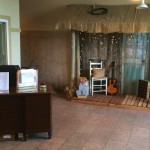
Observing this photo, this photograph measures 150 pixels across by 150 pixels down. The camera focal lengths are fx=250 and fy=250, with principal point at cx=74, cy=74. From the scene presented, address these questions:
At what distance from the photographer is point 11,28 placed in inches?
257

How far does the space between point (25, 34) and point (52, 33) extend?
3.24 feet

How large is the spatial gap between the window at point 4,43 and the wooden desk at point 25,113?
259 cm

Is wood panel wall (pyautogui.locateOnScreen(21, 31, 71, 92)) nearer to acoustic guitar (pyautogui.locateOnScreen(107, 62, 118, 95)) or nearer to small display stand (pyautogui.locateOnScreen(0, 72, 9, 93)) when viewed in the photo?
acoustic guitar (pyautogui.locateOnScreen(107, 62, 118, 95))

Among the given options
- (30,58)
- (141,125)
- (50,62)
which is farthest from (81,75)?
(141,125)

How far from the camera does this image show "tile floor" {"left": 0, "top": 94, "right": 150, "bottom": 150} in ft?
13.0

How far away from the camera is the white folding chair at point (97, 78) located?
720 cm

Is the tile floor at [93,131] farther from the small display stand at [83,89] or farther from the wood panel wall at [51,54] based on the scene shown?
the wood panel wall at [51,54]

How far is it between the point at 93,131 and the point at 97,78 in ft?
9.05

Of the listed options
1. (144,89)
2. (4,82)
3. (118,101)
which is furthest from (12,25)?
(144,89)

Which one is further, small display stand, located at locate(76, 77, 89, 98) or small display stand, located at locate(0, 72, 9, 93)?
small display stand, located at locate(76, 77, 89, 98)

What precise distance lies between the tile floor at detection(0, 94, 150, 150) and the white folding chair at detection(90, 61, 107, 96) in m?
1.12

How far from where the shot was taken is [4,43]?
6.43 m

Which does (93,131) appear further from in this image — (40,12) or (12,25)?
(40,12)

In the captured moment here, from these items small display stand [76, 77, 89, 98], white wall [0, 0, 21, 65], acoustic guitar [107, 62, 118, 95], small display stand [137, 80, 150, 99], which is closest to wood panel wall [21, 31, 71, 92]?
small display stand [76, 77, 89, 98]
